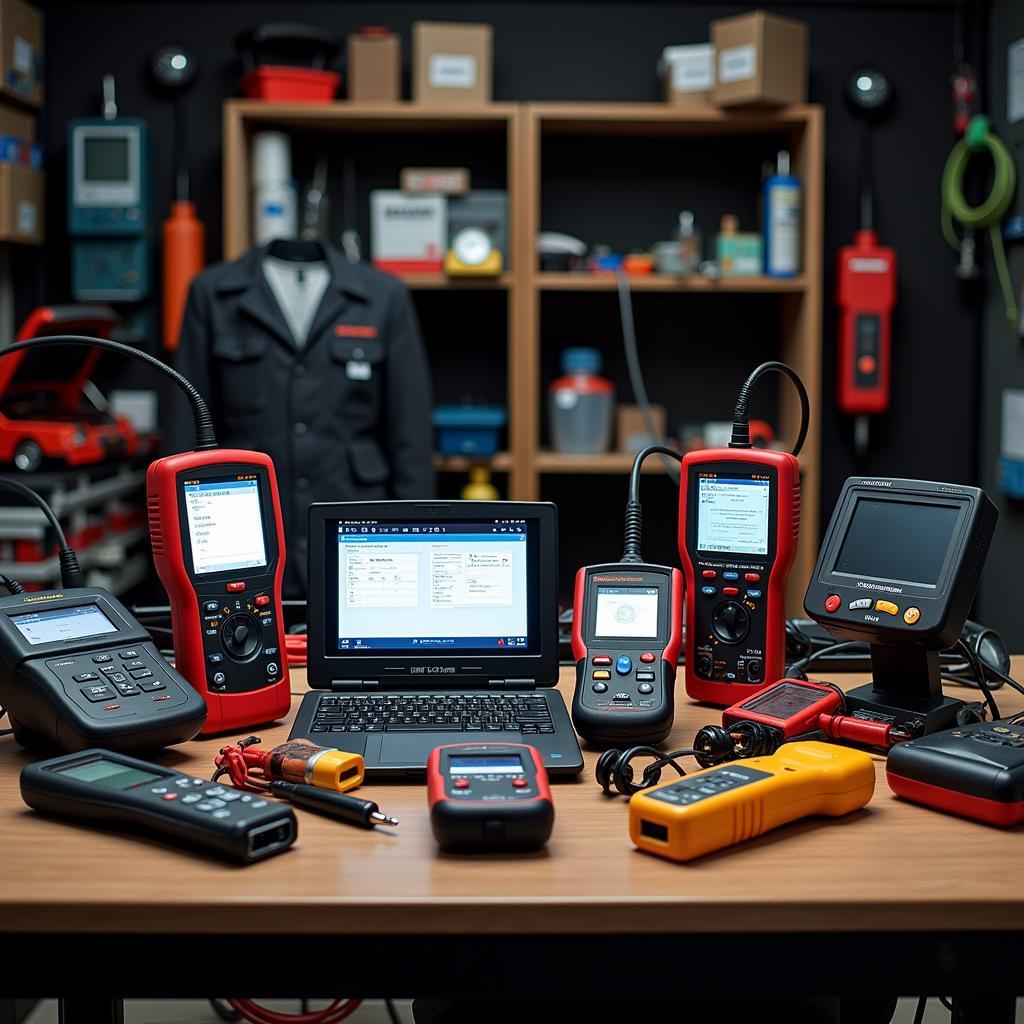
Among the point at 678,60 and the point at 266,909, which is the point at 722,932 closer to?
the point at 266,909

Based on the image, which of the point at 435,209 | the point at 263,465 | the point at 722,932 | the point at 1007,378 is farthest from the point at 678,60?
the point at 722,932

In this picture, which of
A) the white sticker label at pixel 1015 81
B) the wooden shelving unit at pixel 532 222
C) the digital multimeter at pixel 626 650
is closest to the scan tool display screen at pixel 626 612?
the digital multimeter at pixel 626 650

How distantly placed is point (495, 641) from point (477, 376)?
8.23 feet

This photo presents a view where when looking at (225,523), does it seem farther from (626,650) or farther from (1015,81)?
(1015,81)

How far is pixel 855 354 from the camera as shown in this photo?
3668mm

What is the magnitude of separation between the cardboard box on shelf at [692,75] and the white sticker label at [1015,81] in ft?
2.89

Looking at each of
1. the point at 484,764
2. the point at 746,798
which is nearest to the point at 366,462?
the point at 484,764

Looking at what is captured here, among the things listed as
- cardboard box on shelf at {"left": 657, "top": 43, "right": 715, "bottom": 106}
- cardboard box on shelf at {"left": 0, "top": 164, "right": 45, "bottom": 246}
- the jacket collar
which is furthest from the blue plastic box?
cardboard box on shelf at {"left": 0, "top": 164, "right": 45, "bottom": 246}

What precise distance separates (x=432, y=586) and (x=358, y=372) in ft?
5.85

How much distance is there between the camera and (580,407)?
3604 millimetres

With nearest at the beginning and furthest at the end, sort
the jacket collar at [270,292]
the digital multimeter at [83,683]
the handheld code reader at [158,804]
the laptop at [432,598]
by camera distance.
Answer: the handheld code reader at [158,804]
the digital multimeter at [83,683]
the laptop at [432,598]
the jacket collar at [270,292]

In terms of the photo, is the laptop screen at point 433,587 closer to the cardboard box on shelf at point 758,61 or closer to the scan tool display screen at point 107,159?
the cardboard box on shelf at point 758,61

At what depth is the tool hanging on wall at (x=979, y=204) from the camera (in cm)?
353

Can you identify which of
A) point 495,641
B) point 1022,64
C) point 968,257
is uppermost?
point 1022,64
